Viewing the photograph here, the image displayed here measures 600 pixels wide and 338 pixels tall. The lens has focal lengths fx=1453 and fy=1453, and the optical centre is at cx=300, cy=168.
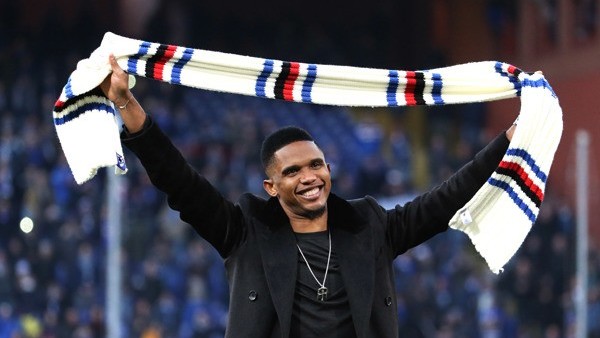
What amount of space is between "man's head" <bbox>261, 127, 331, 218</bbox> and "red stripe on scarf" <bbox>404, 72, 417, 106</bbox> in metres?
0.42

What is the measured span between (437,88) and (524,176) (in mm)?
430

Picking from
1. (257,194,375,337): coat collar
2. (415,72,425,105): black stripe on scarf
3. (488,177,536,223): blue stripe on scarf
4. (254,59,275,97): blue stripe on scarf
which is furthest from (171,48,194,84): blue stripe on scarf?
(488,177,536,223): blue stripe on scarf

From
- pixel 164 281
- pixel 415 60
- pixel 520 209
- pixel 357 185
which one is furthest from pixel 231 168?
pixel 520 209

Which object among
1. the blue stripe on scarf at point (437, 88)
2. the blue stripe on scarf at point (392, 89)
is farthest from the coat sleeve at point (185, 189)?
the blue stripe on scarf at point (437, 88)

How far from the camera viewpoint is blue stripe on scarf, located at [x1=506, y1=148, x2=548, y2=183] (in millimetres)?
4426

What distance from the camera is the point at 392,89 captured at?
4.68 meters

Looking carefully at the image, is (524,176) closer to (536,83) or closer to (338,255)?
(536,83)

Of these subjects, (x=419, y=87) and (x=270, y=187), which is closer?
(x=270, y=187)

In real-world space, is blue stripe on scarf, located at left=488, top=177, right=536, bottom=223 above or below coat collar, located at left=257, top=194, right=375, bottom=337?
above

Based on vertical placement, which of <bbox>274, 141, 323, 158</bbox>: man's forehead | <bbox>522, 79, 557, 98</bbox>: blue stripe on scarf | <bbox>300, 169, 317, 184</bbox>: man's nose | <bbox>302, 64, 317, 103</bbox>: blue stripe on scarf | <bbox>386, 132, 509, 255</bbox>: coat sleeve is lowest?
<bbox>386, 132, 509, 255</bbox>: coat sleeve

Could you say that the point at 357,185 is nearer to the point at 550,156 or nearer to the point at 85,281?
the point at 85,281

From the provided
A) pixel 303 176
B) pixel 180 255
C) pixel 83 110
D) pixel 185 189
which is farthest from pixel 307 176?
pixel 180 255

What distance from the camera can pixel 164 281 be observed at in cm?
1218

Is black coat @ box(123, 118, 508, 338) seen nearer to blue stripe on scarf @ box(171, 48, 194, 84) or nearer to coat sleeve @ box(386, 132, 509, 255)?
coat sleeve @ box(386, 132, 509, 255)
